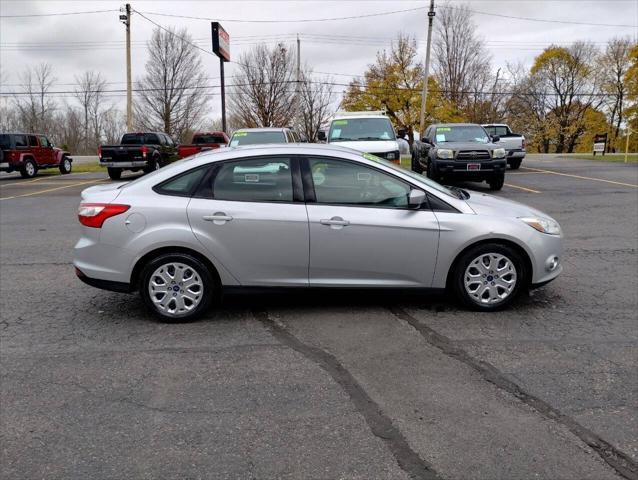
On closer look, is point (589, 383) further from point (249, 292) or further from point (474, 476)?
point (249, 292)

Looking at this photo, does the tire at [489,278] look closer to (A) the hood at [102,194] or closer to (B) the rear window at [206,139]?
(A) the hood at [102,194]

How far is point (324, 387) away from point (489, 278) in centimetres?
223

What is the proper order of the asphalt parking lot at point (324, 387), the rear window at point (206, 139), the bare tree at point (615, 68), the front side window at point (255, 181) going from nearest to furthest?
1. the asphalt parking lot at point (324, 387)
2. the front side window at point (255, 181)
3. the rear window at point (206, 139)
4. the bare tree at point (615, 68)

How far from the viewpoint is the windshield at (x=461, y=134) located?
15.4m

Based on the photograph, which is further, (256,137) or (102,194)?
(256,137)

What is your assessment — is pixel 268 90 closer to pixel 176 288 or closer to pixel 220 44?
pixel 220 44

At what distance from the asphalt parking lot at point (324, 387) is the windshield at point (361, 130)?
866 centimetres

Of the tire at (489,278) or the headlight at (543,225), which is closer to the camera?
the tire at (489,278)

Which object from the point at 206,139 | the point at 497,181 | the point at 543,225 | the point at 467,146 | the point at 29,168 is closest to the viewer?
the point at 543,225

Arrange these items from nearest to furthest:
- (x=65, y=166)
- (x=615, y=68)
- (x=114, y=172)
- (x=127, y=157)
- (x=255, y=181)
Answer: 1. (x=255, y=181)
2. (x=127, y=157)
3. (x=114, y=172)
4. (x=65, y=166)
5. (x=615, y=68)

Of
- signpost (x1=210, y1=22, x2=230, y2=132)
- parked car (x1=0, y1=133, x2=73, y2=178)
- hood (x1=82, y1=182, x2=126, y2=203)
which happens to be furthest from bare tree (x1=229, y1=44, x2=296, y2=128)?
hood (x1=82, y1=182, x2=126, y2=203)

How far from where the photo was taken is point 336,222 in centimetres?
497

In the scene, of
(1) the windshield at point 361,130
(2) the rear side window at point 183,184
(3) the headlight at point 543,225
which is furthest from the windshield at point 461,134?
(2) the rear side window at point 183,184

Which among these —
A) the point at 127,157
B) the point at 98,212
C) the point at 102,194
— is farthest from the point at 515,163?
the point at 98,212
